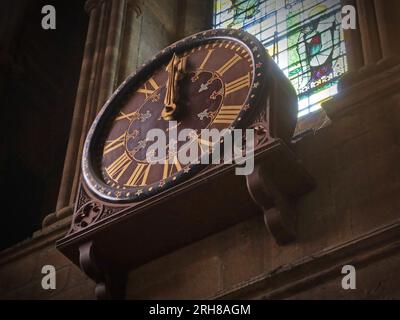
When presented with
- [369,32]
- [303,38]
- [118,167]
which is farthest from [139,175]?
[303,38]

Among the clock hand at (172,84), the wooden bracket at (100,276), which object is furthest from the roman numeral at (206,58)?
the wooden bracket at (100,276)

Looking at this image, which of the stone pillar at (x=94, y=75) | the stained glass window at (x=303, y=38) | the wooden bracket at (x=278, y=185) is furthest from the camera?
the stone pillar at (x=94, y=75)

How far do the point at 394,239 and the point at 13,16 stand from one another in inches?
178

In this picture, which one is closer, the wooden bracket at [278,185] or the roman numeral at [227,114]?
the wooden bracket at [278,185]

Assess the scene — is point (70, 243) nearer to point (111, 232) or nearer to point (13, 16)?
point (111, 232)

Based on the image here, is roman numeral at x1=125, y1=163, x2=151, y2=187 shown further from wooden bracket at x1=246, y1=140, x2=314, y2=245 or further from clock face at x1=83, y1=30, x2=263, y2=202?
wooden bracket at x1=246, y1=140, x2=314, y2=245

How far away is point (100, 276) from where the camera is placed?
5957mm

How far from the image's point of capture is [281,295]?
5.25 meters

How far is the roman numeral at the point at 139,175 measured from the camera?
5.97 meters

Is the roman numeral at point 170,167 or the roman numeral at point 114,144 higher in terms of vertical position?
the roman numeral at point 114,144

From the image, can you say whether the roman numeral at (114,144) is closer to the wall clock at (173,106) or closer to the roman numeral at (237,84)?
the wall clock at (173,106)

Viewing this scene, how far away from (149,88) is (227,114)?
0.77m

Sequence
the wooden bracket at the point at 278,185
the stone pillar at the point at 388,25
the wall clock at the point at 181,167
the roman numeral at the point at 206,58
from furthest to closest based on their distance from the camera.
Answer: the roman numeral at the point at 206,58 < the stone pillar at the point at 388,25 < the wall clock at the point at 181,167 < the wooden bracket at the point at 278,185
